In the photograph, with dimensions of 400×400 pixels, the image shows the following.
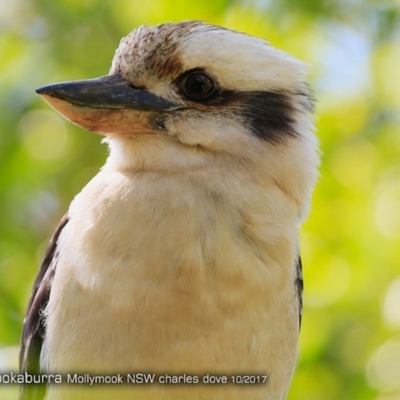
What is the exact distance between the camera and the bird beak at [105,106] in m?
3.58

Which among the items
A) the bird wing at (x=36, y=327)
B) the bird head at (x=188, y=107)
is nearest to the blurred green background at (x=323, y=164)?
the bird wing at (x=36, y=327)

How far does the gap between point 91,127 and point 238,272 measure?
85 cm

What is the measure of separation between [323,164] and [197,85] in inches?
77.3

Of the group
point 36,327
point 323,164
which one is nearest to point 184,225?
point 36,327

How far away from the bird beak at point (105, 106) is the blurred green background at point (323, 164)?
156 cm

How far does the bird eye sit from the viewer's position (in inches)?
143

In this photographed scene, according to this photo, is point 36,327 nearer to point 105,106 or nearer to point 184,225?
point 184,225

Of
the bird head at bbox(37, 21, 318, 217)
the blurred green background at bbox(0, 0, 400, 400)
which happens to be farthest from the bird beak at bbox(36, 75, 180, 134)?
the blurred green background at bbox(0, 0, 400, 400)

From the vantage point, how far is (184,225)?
342 cm

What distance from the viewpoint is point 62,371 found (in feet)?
11.5

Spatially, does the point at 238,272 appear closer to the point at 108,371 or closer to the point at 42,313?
the point at 108,371

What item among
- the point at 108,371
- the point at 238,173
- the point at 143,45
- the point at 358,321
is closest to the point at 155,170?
the point at 238,173

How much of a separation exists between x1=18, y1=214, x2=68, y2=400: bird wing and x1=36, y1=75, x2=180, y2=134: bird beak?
484 mm

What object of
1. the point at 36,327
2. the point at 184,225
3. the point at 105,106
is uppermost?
the point at 105,106
